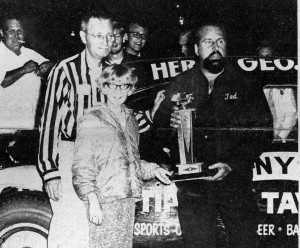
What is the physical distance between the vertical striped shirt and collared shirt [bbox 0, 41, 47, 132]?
67 millimetres

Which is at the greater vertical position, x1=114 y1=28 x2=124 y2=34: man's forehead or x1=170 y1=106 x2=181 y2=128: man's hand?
x1=114 y1=28 x2=124 y2=34: man's forehead

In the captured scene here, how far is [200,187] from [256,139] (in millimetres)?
364

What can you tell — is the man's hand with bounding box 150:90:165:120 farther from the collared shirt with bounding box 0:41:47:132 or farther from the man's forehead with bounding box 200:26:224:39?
the collared shirt with bounding box 0:41:47:132

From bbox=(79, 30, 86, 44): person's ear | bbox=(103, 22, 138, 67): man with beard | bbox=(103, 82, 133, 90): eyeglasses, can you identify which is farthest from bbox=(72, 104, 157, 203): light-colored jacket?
bbox=(79, 30, 86, 44): person's ear

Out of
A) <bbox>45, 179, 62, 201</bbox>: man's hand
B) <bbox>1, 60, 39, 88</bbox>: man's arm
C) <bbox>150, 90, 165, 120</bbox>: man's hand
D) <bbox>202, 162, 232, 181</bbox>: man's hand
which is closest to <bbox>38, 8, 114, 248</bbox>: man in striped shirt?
<bbox>45, 179, 62, 201</bbox>: man's hand

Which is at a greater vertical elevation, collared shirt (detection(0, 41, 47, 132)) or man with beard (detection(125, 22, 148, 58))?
man with beard (detection(125, 22, 148, 58))

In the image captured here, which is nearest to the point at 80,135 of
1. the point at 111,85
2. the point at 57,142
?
the point at 57,142

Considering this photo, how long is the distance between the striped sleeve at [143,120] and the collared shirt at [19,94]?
1.64ft

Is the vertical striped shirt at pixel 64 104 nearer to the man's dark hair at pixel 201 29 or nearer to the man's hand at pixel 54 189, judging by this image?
→ the man's hand at pixel 54 189

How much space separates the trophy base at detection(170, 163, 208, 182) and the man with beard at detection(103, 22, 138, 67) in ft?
1.92

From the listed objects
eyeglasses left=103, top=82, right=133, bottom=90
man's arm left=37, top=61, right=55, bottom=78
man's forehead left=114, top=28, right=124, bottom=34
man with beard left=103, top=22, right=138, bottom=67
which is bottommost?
eyeglasses left=103, top=82, right=133, bottom=90

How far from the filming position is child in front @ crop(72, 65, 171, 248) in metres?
2.48

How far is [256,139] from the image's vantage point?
101 inches

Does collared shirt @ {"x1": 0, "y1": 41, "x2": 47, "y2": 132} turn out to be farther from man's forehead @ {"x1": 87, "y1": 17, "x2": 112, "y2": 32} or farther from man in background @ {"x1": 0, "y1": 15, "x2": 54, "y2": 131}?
man's forehead @ {"x1": 87, "y1": 17, "x2": 112, "y2": 32}
